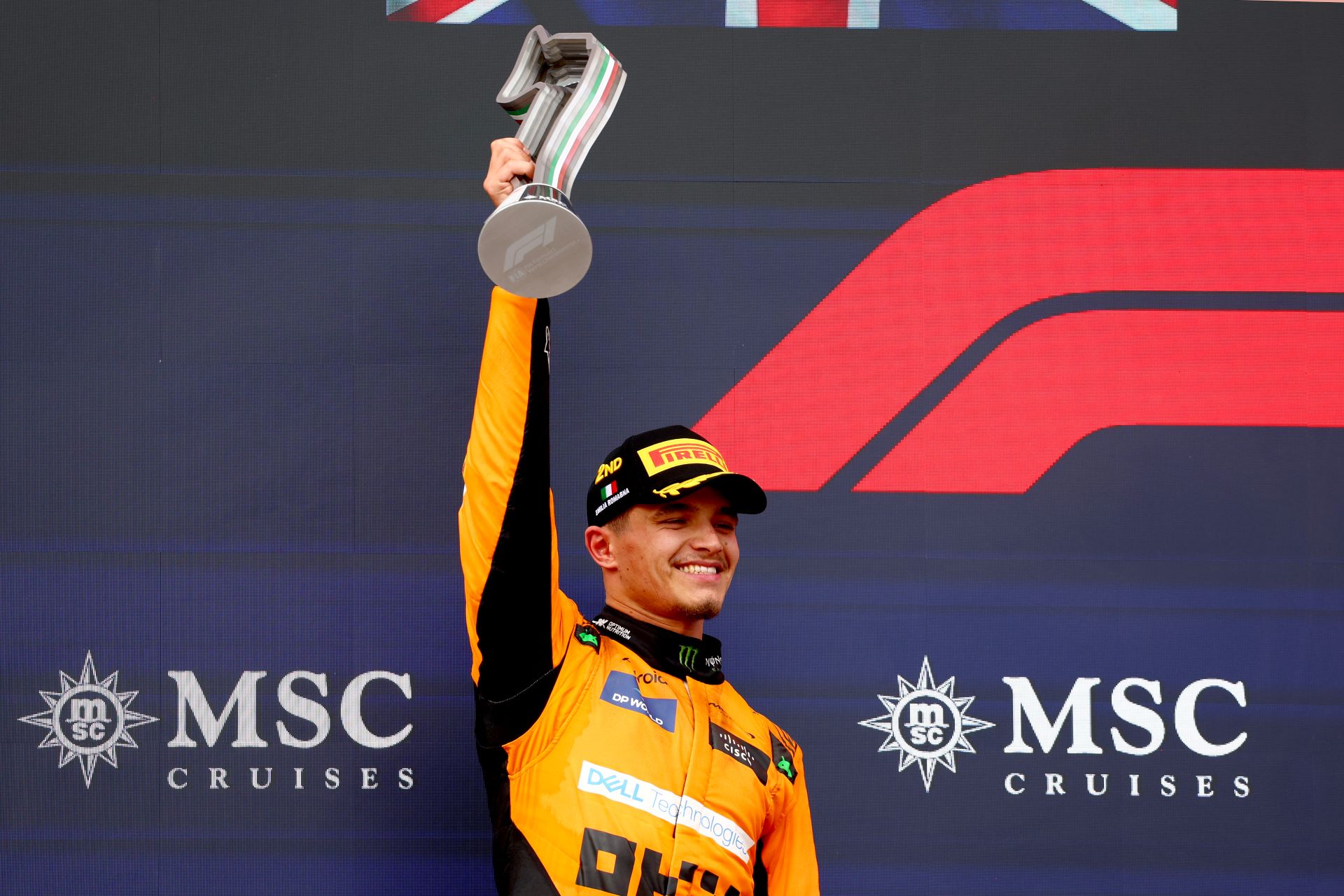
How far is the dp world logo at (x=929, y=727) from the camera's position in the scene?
223 centimetres

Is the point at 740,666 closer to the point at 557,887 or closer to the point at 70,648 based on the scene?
the point at 557,887

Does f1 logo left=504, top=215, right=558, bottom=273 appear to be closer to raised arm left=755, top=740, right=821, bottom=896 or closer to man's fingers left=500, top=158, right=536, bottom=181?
man's fingers left=500, top=158, right=536, bottom=181

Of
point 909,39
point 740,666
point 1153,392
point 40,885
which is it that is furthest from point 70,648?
point 1153,392

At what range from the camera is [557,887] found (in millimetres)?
1611

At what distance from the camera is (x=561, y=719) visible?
1.68 meters

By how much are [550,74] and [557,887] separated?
3.99ft

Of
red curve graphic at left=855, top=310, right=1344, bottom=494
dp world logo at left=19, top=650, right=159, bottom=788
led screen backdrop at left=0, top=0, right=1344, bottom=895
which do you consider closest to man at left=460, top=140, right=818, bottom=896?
led screen backdrop at left=0, top=0, right=1344, bottom=895

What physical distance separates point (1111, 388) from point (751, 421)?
0.72 metres

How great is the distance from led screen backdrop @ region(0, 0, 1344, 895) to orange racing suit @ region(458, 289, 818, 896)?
0.49 meters

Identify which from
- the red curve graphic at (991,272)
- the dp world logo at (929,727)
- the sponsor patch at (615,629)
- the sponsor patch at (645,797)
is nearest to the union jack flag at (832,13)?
the red curve graphic at (991,272)

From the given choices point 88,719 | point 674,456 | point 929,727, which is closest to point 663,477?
point 674,456

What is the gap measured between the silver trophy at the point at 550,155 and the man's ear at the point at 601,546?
0.40 m

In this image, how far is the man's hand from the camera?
1620 millimetres

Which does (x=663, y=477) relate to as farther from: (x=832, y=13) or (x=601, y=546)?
(x=832, y=13)
